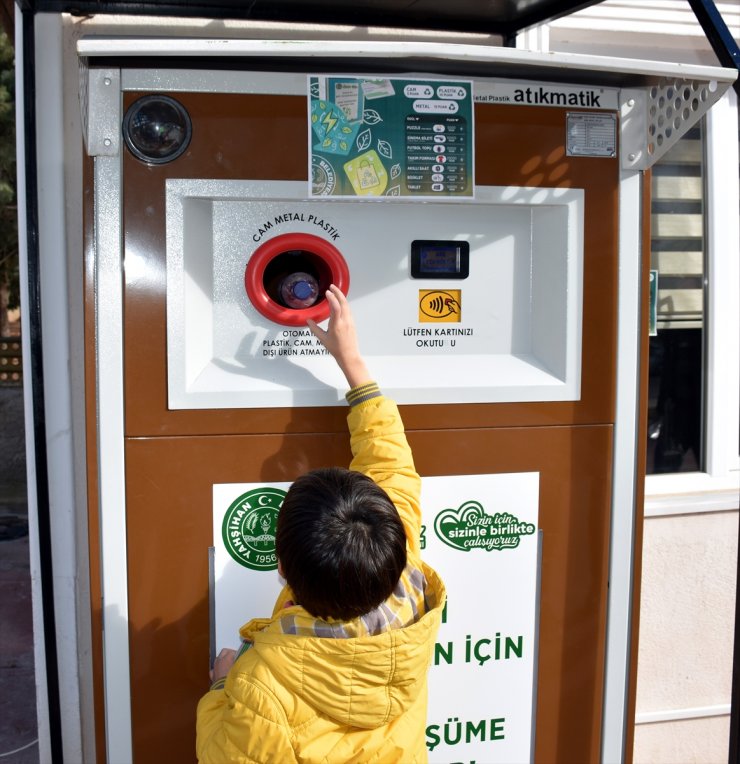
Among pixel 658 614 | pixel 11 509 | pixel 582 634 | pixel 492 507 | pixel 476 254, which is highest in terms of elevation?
pixel 476 254

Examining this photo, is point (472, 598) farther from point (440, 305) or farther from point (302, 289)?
point (302, 289)

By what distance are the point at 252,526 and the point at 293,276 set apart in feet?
1.73

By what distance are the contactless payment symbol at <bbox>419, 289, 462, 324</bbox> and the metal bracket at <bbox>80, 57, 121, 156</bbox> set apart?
0.70 metres

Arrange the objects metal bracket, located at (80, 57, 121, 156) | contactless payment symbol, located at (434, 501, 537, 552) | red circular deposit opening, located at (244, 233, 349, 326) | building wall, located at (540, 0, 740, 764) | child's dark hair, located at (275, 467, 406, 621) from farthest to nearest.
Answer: building wall, located at (540, 0, 740, 764)
contactless payment symbol, located at (434, 501, 537, 552)
red circular deposit opening, located at (244, 233, 349, 326)
metal bracket, located at (80, 57, 121, 156)
child's dark hair, located at (275, 467, 406, 621)

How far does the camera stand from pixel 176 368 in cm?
161

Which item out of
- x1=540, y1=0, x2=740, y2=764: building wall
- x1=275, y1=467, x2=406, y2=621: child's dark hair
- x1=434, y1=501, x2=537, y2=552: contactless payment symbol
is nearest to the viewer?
x1=275, y1=467, x2=406, y2=621: child's dark hair

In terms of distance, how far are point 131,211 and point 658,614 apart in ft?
7.40

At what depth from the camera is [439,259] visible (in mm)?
1754

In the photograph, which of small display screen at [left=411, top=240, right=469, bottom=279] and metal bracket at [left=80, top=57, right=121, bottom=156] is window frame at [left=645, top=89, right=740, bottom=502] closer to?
small display screen at [left=411, top=240, right=469, bottom=279]

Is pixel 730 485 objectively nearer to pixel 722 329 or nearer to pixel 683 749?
pixel 722 329

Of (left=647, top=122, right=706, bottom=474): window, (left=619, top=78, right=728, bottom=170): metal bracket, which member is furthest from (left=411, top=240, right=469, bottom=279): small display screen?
(left=647, top=122, right=706, bottom=474): window

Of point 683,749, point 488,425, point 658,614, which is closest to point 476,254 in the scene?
point 488,425

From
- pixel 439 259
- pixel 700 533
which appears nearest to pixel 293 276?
pixel 439 259

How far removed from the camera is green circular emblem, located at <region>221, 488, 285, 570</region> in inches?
65.9
